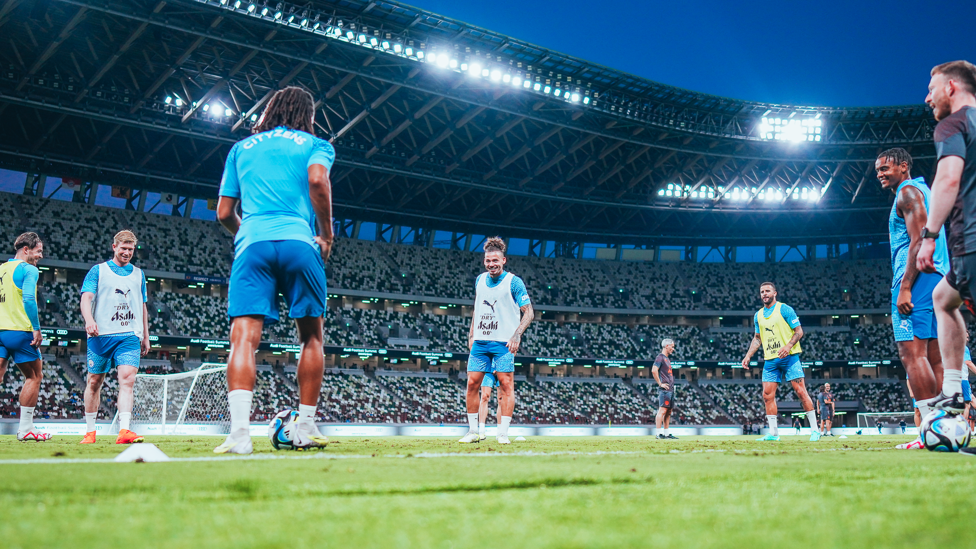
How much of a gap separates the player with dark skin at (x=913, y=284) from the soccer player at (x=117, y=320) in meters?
8.26

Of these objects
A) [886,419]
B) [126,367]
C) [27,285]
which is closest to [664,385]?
[126,367]

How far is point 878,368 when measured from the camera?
162 feet

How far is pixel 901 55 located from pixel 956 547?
211564mm

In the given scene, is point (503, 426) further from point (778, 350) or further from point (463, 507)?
point (463, 507)

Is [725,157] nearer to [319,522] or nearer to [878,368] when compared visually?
[878,368]

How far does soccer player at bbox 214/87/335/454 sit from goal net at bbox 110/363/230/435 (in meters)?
14.1

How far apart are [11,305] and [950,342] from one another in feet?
32.4

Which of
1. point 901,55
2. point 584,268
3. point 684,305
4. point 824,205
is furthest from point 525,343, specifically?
point 901,55

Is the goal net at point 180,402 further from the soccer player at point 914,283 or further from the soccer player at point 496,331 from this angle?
the soccer player at point 914,283

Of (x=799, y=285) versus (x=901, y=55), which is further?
(x=901, y=55)

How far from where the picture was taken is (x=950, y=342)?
5.27 meters

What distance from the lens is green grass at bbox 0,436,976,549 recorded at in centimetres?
159

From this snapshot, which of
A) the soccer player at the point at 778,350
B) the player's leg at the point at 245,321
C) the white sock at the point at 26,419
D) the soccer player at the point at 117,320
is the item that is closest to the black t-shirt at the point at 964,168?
the player's leg at the point at 245,321

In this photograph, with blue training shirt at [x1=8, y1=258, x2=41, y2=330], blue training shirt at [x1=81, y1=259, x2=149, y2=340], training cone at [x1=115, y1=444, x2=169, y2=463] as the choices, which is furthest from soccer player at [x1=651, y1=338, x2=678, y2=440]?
training cone at [x1=115, y1=444, x2=169, y2=463]
